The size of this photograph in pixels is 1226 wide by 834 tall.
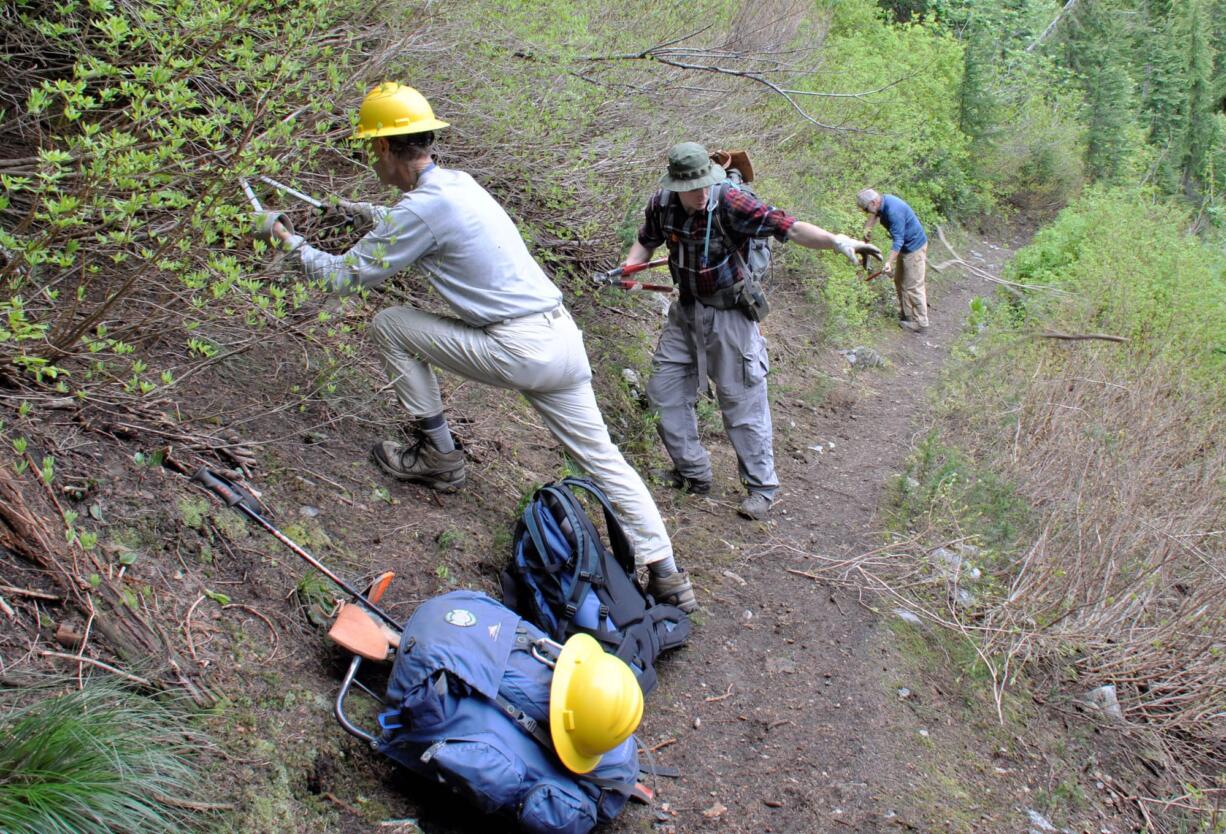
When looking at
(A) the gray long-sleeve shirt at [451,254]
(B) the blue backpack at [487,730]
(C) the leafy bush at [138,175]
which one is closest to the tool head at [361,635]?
(B) the blue backpack at [487,730]

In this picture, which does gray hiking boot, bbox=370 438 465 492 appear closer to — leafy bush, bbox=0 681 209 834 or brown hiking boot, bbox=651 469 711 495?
brown hiking boot, bbox=651 469 711 495

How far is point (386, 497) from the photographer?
4551 mm

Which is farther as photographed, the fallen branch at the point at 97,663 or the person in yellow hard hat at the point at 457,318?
the person in yellow hard hat at the point at 457,318

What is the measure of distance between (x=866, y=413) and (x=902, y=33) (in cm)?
Answer: 1061

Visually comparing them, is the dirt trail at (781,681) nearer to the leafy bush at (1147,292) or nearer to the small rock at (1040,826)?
the small rock at (1040,826)

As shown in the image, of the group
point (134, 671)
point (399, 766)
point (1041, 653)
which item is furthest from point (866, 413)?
point (134, 671)

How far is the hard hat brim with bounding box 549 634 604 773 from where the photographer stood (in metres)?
3.11

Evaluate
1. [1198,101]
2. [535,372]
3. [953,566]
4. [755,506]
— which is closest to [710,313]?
[755,506]

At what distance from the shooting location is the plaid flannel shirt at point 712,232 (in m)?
5.21

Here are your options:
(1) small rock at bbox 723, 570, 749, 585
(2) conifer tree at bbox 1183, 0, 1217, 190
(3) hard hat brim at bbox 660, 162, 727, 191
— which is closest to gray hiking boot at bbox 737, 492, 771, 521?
(1) small rock at bbox 723, 570, 749, 585

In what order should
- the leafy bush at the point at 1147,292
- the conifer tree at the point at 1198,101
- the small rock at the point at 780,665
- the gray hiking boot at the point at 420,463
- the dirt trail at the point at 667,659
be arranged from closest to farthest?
the dirt trail at the point at 667,659 < the small rock at the point at 780,665 < the gray hiking boot at the point at 420,463 < the leafy bush at the point at 1147,292 < the conifer tree at the point at 1198,101

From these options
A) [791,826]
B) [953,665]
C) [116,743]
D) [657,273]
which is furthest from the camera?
[657,273]

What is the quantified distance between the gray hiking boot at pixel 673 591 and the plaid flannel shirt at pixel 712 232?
177 centimetres

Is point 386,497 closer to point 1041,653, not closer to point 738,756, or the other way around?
point 738,756
